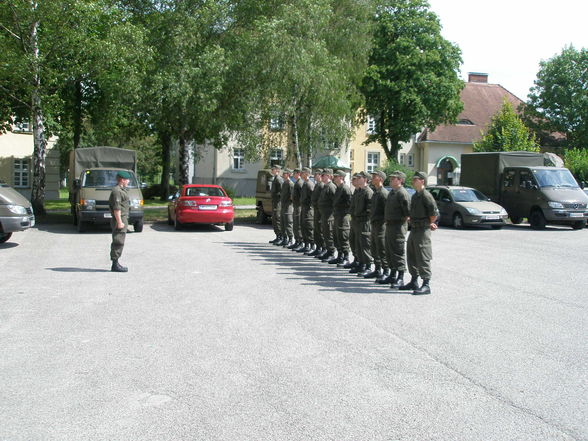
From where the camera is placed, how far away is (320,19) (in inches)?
1062

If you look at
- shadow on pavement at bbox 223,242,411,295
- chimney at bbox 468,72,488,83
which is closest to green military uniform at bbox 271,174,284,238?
shadow on pavement at bbox 223,242,411,295

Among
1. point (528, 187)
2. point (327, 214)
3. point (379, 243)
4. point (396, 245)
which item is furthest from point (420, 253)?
point (528, 187)

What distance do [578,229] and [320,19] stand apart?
13.6m

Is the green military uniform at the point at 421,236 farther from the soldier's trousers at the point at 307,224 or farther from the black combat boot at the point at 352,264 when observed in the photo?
the soldier's trousers at the point at 307,224

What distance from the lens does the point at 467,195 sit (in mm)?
22812

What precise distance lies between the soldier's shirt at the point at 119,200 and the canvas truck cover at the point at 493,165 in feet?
55.2

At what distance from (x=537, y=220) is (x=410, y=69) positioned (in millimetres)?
22255

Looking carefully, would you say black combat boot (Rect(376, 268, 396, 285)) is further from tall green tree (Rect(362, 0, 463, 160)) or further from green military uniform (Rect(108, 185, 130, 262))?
tall green tree (Rect(362, 0, 463, 160))

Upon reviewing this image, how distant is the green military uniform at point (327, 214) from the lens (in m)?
13.1

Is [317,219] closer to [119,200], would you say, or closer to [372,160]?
[119,200]

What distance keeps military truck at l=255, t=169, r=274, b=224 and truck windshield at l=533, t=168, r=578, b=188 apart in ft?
31.4

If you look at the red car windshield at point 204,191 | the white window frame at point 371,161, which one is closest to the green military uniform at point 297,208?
the red car windshield at point 204,191

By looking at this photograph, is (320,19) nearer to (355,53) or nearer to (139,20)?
(355,53)

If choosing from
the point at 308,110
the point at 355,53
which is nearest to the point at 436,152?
the point at 355,53
